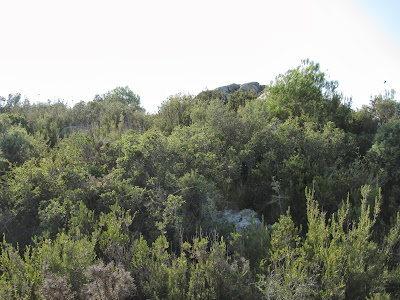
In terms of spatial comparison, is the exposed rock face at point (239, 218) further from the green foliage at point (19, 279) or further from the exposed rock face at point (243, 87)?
the exposed rock face at point (243, 87)

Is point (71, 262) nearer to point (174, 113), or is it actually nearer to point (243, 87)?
point (174, 113)

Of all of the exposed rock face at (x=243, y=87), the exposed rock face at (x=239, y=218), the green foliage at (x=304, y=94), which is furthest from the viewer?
the exposed rock face at (x=243, y=87)

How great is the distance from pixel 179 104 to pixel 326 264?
386 inches

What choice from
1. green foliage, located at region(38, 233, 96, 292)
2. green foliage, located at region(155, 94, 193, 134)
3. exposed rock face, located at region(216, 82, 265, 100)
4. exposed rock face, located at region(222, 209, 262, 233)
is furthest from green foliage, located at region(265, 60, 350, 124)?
exposed rock face, located at region(216, 82, 265, 100)

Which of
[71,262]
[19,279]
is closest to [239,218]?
[71,262]

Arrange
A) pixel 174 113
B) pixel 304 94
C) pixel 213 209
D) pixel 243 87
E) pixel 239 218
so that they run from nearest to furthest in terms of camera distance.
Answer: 1. pixel 213 209
2. pixel 239 218
3. pixel 304 94
4. pixel 174 113
5. pixel 243 87

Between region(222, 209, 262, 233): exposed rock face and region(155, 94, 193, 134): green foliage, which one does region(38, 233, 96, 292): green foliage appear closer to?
region(222, 209, 262, 233): exposed rock face

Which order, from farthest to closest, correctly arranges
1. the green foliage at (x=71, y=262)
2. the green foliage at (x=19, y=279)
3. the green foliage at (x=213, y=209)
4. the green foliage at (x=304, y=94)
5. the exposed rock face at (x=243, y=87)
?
the exposed rock face at (x=243, y=87) < the green foliage at (x=304, y=94) < the green foliage at (x=213, y=209) < the green foliage at (x=71, y=262) < the green foliage at (x=19, y=279)

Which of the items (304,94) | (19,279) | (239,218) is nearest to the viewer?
(19,279)

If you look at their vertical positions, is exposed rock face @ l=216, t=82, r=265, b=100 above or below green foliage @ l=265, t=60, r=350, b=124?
above

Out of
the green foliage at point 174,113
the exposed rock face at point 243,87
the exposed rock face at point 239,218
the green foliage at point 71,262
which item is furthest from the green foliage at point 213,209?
the exposed rock face at point 243,87

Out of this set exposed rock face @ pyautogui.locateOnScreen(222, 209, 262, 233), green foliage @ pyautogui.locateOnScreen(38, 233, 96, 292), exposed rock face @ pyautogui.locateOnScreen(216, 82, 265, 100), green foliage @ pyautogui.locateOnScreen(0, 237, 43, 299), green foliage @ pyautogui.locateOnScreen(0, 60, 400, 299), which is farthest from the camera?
exposed rock face @ pyautogui.locateOnScreen(216, 82, 265, 100)

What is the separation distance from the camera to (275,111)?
432 inches

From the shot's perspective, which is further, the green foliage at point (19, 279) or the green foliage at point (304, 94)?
the green foliage at point (304, 94)
